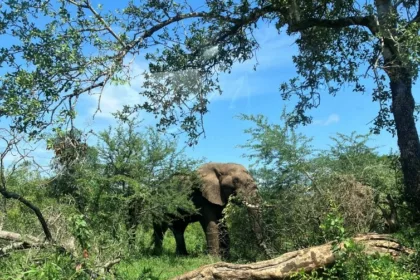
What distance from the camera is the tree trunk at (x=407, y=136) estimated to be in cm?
959

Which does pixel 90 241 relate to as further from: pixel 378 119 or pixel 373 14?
pixel 378 119

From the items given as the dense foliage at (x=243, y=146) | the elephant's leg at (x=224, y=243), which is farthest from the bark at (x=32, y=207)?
the elephant's leg at (x=224, y=243)

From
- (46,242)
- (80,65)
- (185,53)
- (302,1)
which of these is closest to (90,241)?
(46,242)

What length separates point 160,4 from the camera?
10.7 meters

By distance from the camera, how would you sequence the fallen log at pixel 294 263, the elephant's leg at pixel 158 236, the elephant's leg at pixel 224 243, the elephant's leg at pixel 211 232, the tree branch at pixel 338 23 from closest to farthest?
the fallen log at pixel 294 263 < the tree branch at pixel 338 23 < the elephant's leg at pixel 224 243 < the elephant's leg at pixel 211 232 < the elephant's leg at pixel 158 236

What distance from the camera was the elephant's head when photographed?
17.9 m

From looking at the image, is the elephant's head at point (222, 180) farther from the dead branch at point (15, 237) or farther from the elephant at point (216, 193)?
the dead branch at point (15, 237)

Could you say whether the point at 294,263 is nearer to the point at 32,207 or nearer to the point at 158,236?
the point at 32,207

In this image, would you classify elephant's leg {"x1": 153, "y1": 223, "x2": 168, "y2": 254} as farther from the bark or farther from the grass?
the bark

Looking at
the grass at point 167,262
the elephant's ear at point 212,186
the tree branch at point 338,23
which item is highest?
the tree branch at point 338,23

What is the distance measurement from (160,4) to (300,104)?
390 cm

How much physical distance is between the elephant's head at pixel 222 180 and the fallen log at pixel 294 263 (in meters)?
8.79

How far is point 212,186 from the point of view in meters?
18.8

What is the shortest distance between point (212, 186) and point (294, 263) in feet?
35.5
